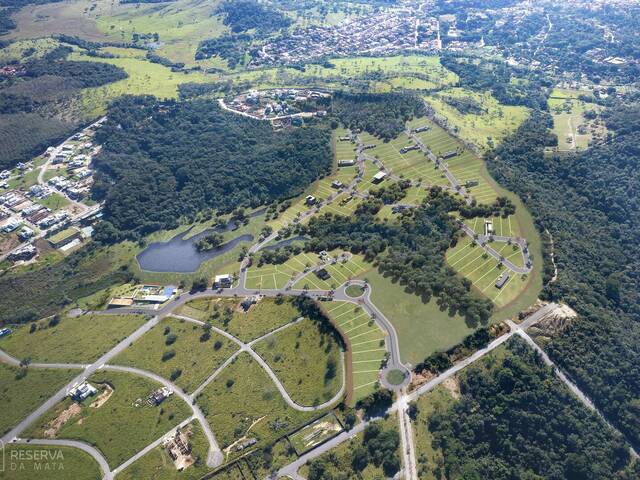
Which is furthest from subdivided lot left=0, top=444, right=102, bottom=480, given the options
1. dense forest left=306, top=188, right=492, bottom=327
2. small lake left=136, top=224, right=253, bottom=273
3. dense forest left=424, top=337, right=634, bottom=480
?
dense forest left=306, top=188, right=492, bottom=327

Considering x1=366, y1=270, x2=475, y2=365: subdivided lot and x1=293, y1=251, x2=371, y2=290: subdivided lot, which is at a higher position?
x1=366, y1=270, x2=475, y2=365: subdivided lot

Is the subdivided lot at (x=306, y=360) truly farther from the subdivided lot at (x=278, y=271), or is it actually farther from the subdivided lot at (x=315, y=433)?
the subdivided lot at (x=278, y=271)

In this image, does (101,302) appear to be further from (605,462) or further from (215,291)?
(605,462)

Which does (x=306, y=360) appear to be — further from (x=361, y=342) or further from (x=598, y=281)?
(x=598, y=281)

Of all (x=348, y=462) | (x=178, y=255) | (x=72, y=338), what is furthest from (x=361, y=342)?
(x=72, y=338)

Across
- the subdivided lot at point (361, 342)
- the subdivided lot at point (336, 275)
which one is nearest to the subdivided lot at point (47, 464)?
the subdivided lot at point (361, 342)

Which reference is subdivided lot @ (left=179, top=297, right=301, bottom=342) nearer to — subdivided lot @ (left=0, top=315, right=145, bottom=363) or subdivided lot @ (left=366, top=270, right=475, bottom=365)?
subdivided lot @ (left=0, top=315, right=145, bottom=363)
